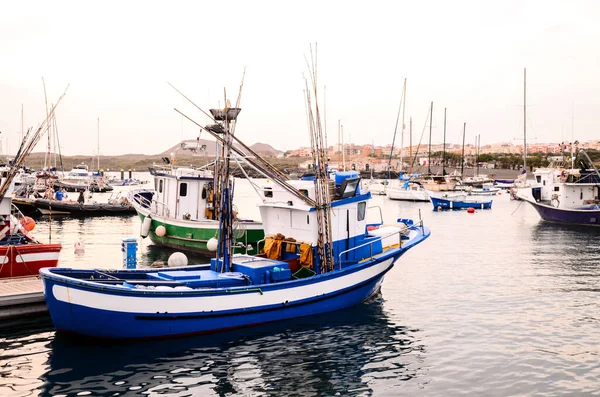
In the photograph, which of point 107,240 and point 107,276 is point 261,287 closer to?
point 107,276

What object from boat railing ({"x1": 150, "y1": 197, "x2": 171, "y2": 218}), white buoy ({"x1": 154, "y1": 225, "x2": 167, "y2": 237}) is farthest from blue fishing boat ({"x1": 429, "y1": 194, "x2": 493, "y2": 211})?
white buoy ({"x1": 154, "y1": 225, "x2": 167, "y2": 237})

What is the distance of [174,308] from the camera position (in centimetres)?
1329

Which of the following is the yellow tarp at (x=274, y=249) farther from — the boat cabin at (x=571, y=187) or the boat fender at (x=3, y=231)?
the boat cabin at (x=571, y=187)

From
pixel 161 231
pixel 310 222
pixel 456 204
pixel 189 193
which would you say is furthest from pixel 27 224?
pixel 456 204

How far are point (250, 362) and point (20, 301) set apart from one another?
21.4 ft

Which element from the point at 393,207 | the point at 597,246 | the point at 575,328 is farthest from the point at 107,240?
the point at 393,207

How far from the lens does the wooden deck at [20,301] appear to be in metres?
14.6

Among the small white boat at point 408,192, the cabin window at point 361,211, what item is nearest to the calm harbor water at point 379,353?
the cabin window at point 361,211

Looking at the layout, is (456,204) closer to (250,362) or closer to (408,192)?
(408,192)

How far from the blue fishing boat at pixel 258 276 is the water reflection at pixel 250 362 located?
50 cm

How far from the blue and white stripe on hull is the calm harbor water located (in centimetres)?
34

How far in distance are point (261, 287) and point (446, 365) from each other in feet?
15.3

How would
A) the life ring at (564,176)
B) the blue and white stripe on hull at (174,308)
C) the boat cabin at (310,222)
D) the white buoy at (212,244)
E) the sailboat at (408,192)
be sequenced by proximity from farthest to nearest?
the sailboat at (408,192) < the life ring at (564,176) < the white buoy at (212,244) < the boat cabin at (310,222) < the blue and white stripe on hull at (174,308)

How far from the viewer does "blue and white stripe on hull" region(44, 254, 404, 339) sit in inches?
504
